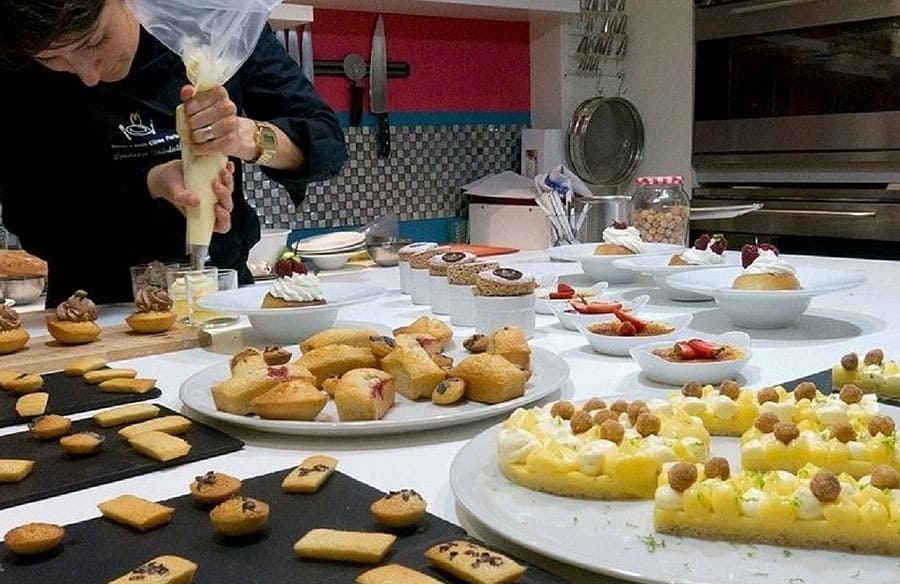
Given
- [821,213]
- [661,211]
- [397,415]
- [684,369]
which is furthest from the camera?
[821,213]

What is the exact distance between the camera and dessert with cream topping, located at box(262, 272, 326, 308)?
4.64 ft

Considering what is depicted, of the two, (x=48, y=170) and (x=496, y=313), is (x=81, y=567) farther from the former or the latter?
(x=48, y=170)

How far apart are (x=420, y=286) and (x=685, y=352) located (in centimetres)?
71

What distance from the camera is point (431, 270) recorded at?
1628 millimetres

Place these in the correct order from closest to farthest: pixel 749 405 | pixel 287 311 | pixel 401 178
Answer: pixel 749 405 < pixel 287 311 < pixel 401 178

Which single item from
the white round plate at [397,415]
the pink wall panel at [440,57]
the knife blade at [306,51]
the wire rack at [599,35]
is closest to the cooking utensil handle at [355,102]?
the pink wall panel at [440,57]

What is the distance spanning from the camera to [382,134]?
3.62 m

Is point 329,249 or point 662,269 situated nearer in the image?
point 662,269

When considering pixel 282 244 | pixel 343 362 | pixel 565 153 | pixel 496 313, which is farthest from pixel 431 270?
pixel 565 153

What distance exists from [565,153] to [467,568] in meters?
3.51

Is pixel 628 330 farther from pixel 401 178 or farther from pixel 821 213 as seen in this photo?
pixel 401 178

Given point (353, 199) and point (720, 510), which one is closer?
point (720, 510)

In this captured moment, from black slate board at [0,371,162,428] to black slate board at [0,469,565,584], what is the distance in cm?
37

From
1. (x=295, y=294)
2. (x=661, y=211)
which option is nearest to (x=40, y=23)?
(x=295, y=294)
